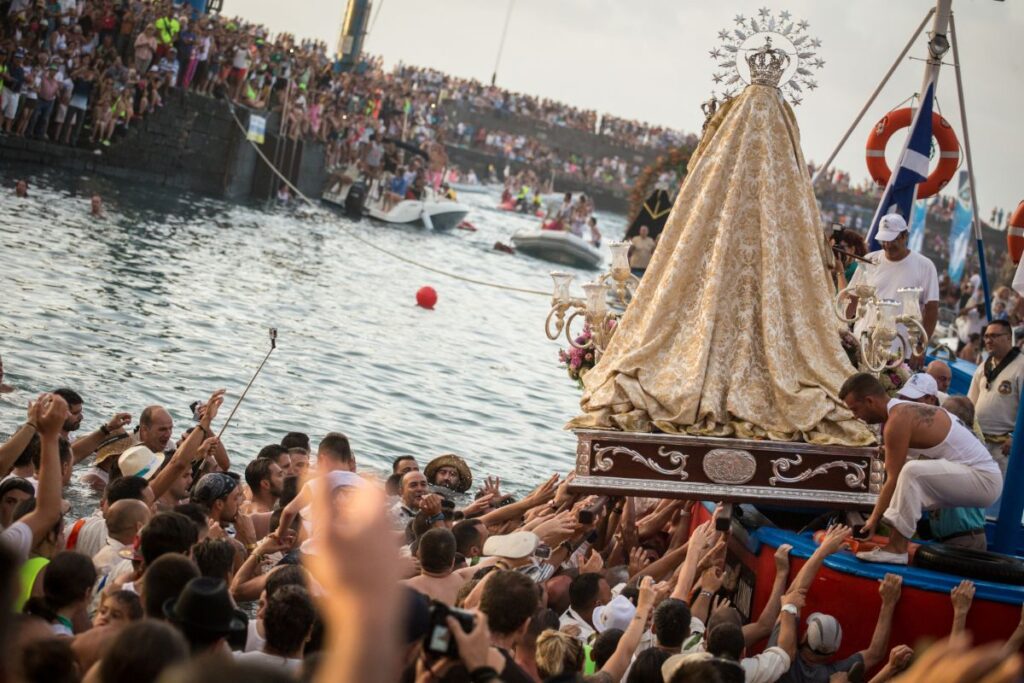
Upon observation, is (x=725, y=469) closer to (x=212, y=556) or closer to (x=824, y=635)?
(x=824, y=635)

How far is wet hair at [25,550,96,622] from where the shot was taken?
4617mm

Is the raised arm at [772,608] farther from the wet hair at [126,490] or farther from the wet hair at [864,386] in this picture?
the wet hair at [126,490]

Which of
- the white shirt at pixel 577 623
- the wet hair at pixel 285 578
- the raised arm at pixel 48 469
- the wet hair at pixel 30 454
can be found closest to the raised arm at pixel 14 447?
the wet hair at pixel 30 454

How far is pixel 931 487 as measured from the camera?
711cm

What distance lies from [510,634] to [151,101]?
1122 inches

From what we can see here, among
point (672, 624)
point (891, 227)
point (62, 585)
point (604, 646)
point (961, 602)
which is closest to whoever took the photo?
point (62, 585)

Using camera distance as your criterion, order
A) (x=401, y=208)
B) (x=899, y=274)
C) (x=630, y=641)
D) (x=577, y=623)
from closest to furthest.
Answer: (x=630, y=641), (x=577, y=623), (x=899, y=274), (x=401, y=208)

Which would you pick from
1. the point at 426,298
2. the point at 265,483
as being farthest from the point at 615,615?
the point at 426,298

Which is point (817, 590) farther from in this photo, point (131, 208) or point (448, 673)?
point (131, 208)

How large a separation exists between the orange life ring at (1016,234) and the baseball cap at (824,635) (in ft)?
16.5

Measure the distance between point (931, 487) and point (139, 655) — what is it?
16.8 feet

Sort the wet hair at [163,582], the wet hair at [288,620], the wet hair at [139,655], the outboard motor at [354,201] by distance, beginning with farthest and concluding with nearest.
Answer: the outboard motor at [354,201] → the wet hair at [288,620] → the wet hair at [163,582] → the wet hair at [139,655]

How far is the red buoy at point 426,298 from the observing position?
23.8 metres

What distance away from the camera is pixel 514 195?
188 ft
